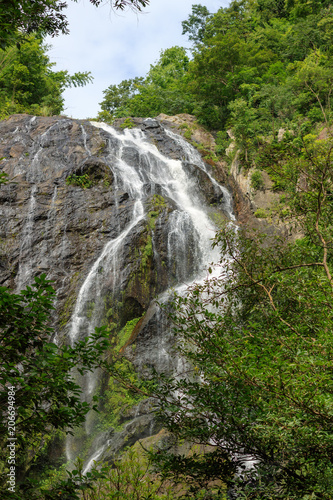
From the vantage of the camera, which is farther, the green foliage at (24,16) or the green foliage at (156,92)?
the green foliage at (156,92)

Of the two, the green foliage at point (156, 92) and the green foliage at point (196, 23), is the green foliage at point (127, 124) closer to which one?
the green foliage at point (156, 92)

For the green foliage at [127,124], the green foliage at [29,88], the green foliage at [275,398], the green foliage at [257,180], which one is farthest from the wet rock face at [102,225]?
the green foliage at [275,398]

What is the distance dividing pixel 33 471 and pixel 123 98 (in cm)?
2983

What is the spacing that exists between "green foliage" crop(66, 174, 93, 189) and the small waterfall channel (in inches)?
44.6

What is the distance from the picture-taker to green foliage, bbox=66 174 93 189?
16653mm

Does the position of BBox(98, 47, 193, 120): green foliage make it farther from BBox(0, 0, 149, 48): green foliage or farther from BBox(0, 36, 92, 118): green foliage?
BBox(0, 0, 149, 48): green foliage

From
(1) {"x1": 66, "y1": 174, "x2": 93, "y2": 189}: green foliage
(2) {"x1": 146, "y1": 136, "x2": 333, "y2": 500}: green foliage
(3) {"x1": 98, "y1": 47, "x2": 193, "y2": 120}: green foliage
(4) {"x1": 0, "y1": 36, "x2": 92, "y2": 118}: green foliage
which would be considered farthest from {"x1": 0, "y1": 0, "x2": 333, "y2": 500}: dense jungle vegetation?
(3) {"x1": 98, "y1": 47, "x2": 193, "y2": 120}: green foliage

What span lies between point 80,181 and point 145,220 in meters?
4.00

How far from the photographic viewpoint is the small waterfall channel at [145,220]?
12.9 meters

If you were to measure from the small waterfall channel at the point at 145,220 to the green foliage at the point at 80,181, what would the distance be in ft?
3.72

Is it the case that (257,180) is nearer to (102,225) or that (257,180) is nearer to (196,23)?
(102,225)

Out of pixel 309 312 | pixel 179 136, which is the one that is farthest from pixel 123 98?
pixel 309 312

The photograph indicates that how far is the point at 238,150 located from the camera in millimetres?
20781

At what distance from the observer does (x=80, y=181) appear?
16.7 m
